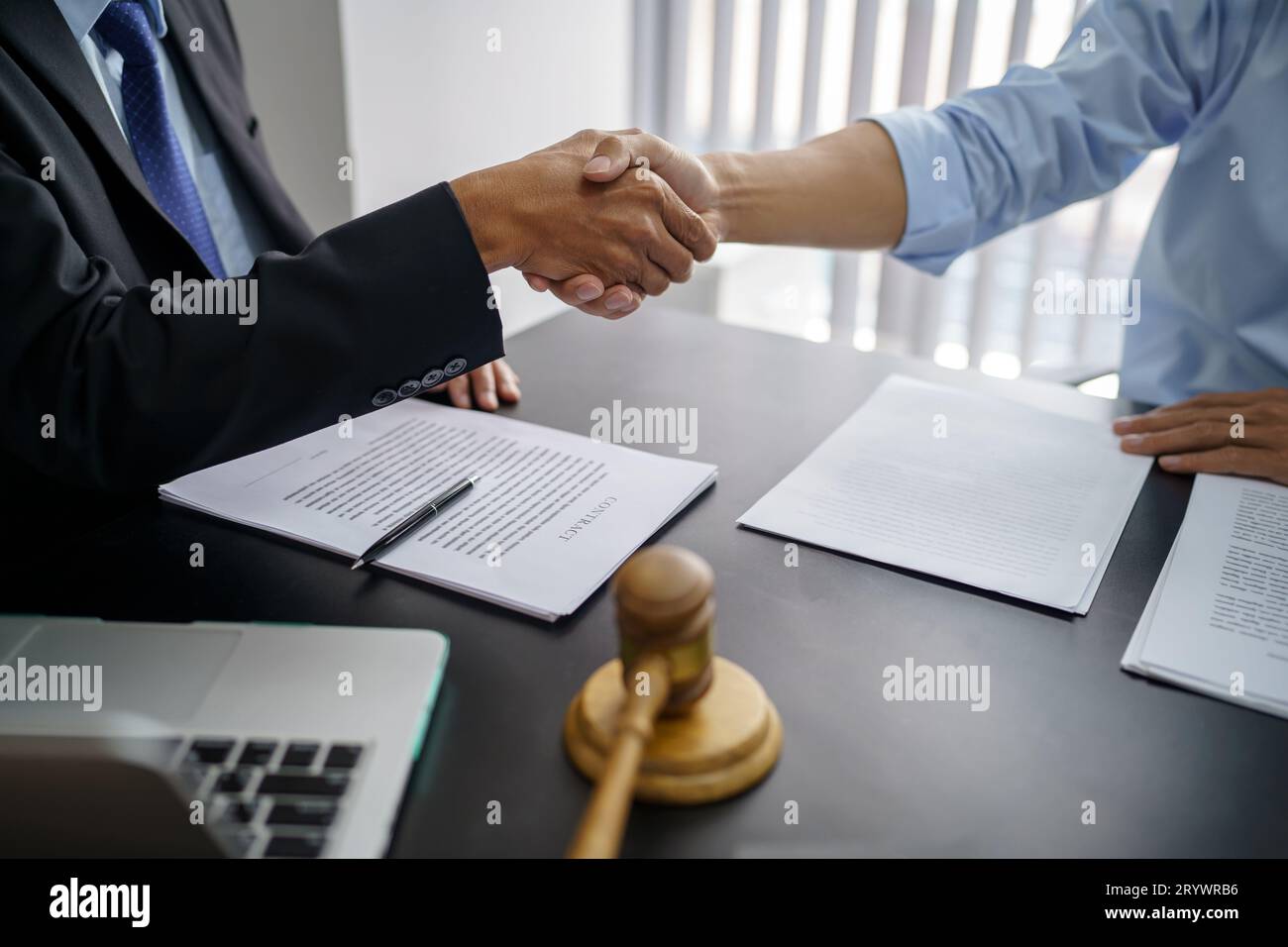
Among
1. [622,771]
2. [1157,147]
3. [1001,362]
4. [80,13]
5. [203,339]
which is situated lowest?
[1001,362]

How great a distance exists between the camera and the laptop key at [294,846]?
0.51 m

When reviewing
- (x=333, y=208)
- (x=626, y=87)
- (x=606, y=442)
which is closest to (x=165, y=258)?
(x=606, y=442)

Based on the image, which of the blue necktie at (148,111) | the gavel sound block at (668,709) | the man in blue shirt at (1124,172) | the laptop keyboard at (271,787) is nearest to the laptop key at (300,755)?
the laptop keyboard at (271,787)

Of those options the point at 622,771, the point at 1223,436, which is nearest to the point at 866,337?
the point at 1223,436

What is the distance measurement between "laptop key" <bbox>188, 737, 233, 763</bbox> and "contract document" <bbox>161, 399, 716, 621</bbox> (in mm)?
227

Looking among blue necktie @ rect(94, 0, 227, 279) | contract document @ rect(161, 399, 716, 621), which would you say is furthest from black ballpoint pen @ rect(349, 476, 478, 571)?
blue necktie @ rect(94, 0, 227, 279)

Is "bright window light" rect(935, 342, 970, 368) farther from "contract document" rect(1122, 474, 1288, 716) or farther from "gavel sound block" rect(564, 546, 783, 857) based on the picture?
"gavel sound block" rect(564, 546, 783, 857)

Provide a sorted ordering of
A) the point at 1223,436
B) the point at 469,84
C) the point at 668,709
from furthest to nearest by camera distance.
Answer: the point at 469,84 < the point at 1223,436 < the point at 668,709

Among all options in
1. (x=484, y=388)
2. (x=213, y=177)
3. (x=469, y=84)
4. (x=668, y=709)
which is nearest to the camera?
(x=668, y=709)

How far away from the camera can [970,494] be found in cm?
94

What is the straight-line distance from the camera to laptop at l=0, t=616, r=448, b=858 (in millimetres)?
541

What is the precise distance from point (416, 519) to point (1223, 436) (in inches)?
32.6

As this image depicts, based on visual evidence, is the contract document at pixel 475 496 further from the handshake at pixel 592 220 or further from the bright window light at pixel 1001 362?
the bright window light at pixel 1001 362

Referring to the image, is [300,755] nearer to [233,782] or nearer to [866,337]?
[233,782]
